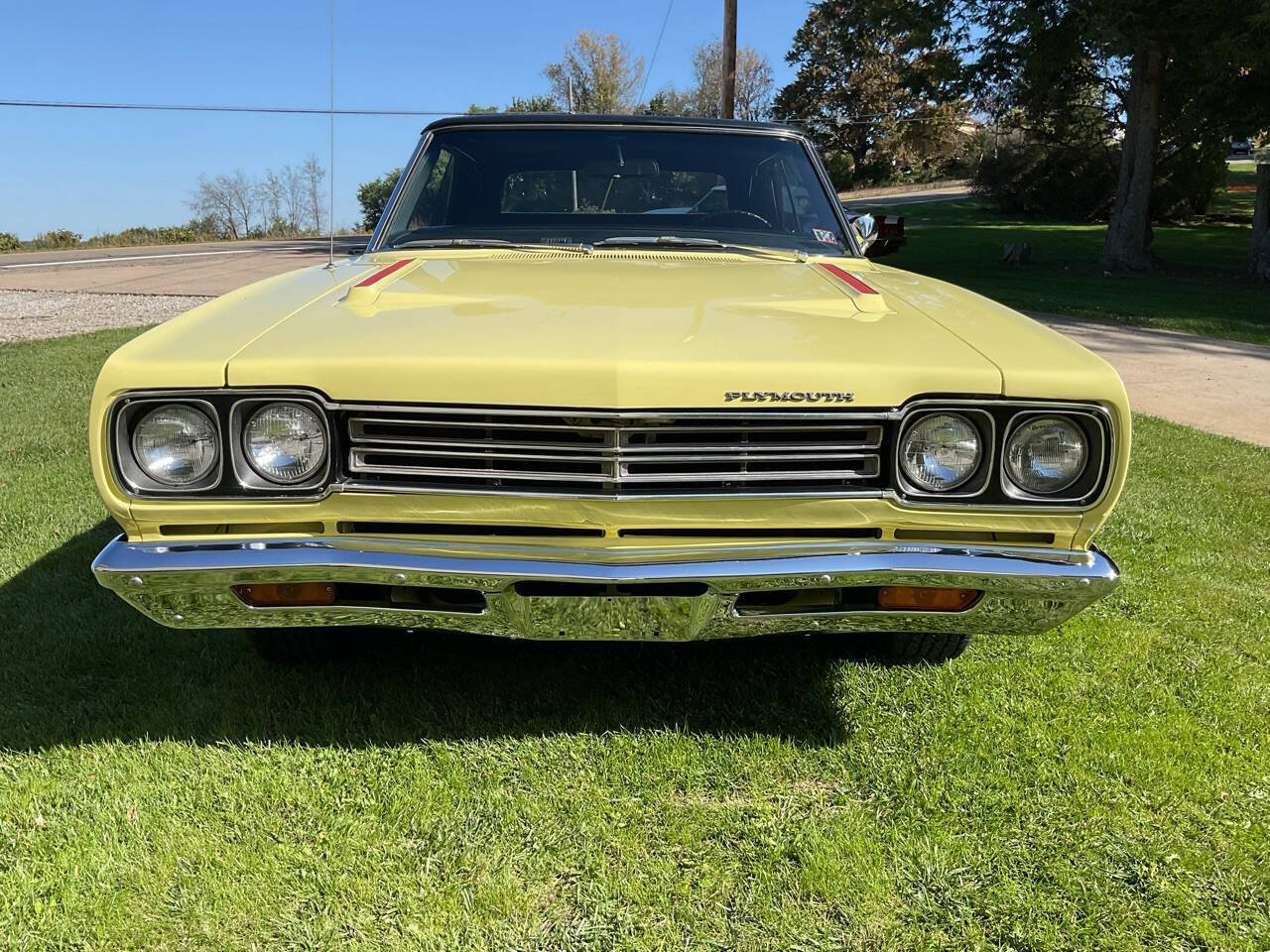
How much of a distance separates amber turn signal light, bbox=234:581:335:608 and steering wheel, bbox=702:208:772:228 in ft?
6.38

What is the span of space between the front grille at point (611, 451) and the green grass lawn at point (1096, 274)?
1006 centimetres

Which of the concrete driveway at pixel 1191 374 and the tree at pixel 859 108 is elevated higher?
the tree at pixel 859 108

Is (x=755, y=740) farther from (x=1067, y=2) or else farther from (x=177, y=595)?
(x=1067, y=2)

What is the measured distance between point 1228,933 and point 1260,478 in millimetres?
3906

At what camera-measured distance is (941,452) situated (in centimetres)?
198

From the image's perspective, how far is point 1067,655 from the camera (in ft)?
9.75

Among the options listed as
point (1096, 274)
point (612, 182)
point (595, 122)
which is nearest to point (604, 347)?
point (612, 182)

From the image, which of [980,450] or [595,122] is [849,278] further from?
[595,122]

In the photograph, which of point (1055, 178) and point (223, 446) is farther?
point (1055, 178)

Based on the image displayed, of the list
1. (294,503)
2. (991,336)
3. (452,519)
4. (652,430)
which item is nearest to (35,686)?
(294,503)

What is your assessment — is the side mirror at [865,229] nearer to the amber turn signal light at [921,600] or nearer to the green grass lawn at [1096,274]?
the amber turn signal light at [921,600]

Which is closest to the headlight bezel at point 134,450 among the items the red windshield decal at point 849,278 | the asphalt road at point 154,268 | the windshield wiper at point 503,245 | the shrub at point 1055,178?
the windshield wiper at point 503,245

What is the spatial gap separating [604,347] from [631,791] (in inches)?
43.8

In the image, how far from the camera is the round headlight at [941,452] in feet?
6.43
